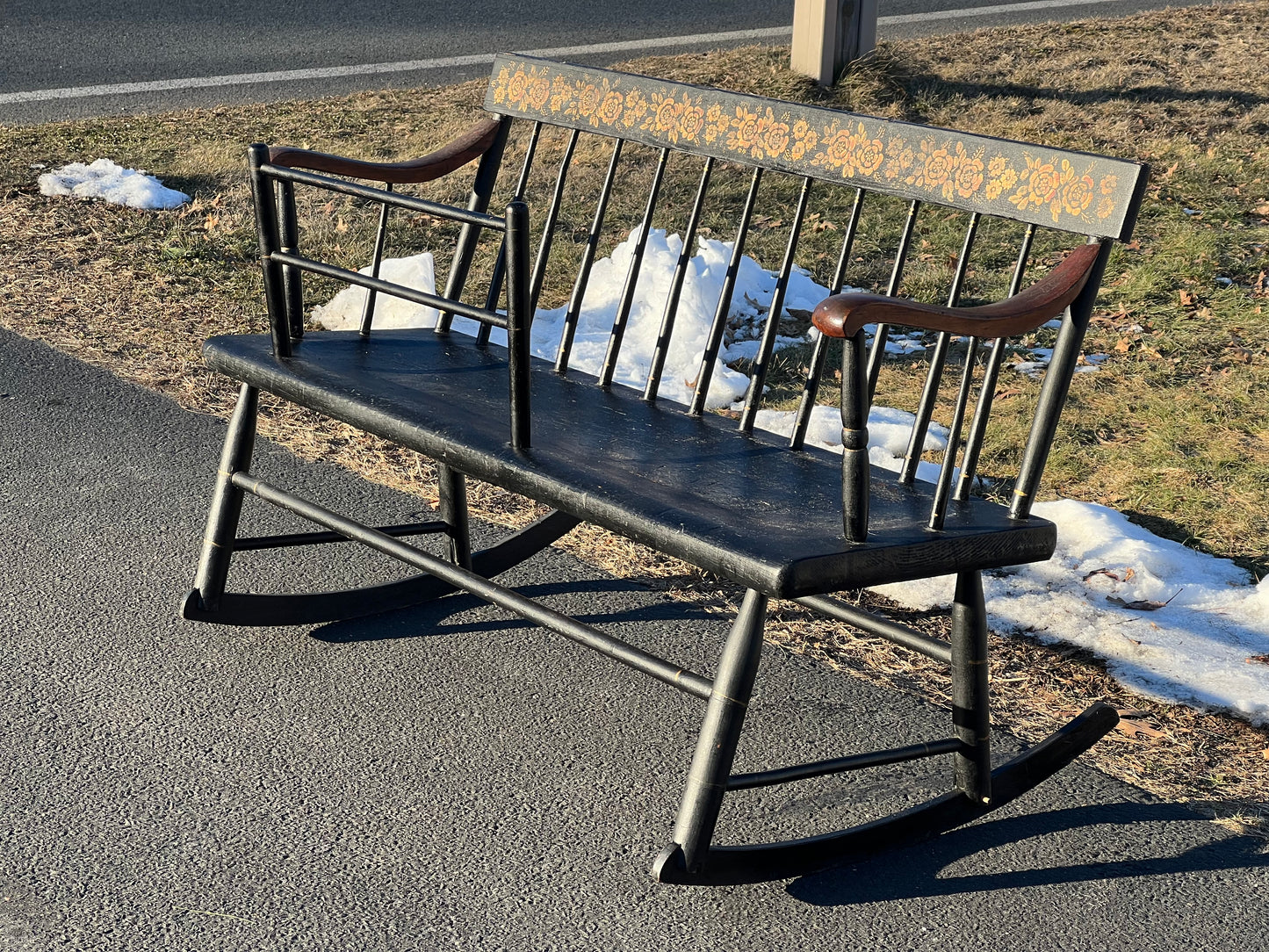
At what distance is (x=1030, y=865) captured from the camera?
224cm

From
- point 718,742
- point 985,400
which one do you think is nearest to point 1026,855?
point 718,742

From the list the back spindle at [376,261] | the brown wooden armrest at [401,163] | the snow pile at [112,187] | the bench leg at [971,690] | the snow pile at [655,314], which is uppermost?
the brown wooden armrest at [401,163]

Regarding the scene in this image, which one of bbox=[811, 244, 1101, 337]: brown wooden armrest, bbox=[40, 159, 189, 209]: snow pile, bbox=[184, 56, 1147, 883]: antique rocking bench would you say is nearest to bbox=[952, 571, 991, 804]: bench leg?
bbox=[184, 56, 1147, 883]: antique rocking bench

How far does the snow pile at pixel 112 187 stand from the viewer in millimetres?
5523

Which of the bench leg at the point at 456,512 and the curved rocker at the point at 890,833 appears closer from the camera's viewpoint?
the curved rocker at the point at 890,833

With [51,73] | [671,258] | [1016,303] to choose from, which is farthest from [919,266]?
[51,73]

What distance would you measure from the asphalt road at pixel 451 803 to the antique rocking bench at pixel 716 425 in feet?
0.31

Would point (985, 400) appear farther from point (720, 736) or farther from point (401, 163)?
point (401, 163)

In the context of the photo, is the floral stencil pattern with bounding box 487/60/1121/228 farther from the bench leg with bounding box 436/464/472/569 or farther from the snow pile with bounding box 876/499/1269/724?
the snow pile with bounding box 876/499/1269/724

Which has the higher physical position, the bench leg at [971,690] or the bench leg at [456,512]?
the bench leg at [971,690]

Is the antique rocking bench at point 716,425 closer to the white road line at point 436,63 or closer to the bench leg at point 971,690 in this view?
the bench leg at point 971,690

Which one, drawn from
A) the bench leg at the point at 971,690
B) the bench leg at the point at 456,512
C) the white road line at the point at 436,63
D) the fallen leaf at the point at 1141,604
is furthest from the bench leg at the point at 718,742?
the white road line at the point at 436,63

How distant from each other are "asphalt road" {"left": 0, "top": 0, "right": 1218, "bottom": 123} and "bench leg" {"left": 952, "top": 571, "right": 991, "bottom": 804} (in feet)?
19.2

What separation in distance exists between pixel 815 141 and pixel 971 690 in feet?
3.39
